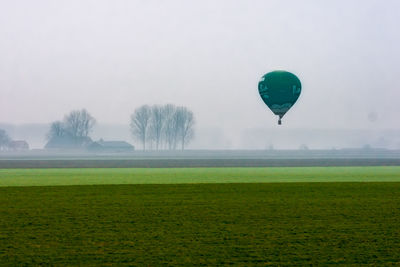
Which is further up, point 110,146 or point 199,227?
point 110,146

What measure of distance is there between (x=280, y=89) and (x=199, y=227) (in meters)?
26.4

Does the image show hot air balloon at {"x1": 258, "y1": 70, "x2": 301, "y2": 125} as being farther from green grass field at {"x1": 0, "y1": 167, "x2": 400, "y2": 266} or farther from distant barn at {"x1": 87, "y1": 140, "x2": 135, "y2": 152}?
distant barn at {"x1": 87, "y1": 140, "x2": 135, "y2": 152}

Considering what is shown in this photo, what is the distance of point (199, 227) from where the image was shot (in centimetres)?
1881

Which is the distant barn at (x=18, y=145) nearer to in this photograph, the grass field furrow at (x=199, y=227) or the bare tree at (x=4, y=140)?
the bare tree at (x=4, y=140)

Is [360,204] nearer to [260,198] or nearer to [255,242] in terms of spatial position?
[260,198]

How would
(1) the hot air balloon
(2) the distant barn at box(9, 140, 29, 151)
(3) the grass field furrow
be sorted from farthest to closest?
(2) the distant barn at box(9, 140, 29, 151)
(1) the hot air balloon
(3) the grass field furrow

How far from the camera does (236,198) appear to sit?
27.1m

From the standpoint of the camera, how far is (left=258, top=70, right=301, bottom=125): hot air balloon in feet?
144

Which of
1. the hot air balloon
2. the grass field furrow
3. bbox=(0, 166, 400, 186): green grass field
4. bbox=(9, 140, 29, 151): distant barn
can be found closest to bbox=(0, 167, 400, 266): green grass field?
the grass field furrow

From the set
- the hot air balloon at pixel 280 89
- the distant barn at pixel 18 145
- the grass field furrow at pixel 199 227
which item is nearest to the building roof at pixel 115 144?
the distant barn at pixel 18 145

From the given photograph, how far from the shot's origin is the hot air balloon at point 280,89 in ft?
144

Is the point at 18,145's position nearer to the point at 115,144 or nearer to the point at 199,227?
the point at 115,144

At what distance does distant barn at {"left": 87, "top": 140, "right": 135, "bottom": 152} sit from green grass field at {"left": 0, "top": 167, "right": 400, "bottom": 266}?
12253 centimetres

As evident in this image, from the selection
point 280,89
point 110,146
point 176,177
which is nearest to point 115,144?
point 110,146
